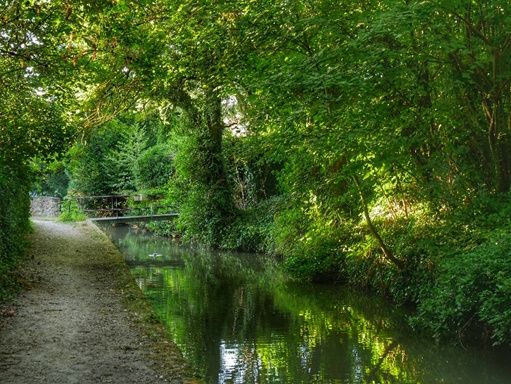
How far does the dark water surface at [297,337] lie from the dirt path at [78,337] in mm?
887

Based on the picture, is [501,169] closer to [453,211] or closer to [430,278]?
[453,211]

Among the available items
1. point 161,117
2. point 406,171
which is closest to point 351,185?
point 406,171

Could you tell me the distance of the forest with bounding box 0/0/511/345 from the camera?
905cm

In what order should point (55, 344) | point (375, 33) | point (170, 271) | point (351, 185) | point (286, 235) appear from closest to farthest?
point (55, 344) → point (375, 33) → point (351, 185) → point (286, 235) → point (170, 271)

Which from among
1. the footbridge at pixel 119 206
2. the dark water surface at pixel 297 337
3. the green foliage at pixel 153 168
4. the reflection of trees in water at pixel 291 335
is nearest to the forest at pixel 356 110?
the dark water surface at pixel 297 337

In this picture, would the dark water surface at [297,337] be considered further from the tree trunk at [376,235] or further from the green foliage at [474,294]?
the tree trunk at [376,235]

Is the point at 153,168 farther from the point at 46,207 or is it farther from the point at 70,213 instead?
the point at 70,213

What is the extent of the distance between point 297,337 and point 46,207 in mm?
29848

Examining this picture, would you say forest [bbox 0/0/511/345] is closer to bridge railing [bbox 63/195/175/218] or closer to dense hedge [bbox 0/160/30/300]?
dense hedge [bbox 0/160/30/300]

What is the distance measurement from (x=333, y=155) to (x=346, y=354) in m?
3.36

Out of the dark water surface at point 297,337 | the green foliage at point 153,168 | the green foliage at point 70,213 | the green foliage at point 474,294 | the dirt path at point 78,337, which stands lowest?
the dark water surface at point 297,337

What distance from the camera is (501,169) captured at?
10953mm

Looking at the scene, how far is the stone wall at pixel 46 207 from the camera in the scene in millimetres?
35938

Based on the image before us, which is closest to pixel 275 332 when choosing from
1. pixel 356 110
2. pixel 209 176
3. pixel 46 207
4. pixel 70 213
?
pixel 356 110
